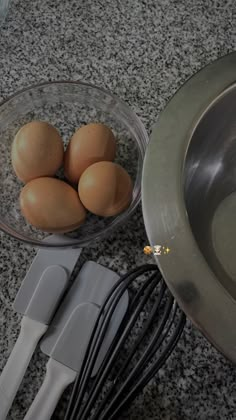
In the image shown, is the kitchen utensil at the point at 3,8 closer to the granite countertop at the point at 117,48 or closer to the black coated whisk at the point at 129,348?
the granite countertop at the point at 117,48

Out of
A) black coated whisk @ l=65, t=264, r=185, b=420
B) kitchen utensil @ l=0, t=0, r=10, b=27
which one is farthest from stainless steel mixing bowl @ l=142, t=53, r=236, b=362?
kitchen utensil @ l=0, t=0, r=10, b=27

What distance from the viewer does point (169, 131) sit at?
517 millimetres

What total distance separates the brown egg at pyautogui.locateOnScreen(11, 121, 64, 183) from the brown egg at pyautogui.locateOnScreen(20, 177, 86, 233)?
2cm

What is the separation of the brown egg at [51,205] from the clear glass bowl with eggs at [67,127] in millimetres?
34

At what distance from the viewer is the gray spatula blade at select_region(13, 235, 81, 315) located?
65cm

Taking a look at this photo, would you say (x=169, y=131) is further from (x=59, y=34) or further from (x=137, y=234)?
(x=59, y=34)

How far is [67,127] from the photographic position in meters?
0.75

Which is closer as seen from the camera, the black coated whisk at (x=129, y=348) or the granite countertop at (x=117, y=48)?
the black coated whisk at (x=129, y=348)

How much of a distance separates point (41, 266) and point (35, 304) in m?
0.06

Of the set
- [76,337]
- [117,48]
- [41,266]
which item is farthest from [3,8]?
[76,337]

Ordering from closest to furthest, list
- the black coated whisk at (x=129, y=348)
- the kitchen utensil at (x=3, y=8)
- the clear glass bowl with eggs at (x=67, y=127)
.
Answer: the black coated whisk at (x=129, y=348)
the clear glass bowl with eggs at (x=67, y=127)
the kitchen utensil at (x=3, y=8)

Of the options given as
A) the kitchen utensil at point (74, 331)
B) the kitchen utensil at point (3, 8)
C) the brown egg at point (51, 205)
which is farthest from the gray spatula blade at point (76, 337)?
the kitchen utensil at point (3, 8)

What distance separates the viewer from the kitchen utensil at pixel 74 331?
1.94 ft

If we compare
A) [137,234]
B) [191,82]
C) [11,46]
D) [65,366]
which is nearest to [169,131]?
[191,82]
